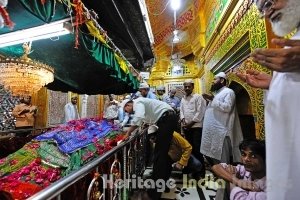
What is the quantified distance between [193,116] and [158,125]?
1545 millimetres

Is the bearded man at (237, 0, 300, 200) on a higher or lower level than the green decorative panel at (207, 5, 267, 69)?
lower

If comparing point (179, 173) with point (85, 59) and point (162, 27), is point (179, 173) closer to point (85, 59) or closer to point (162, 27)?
point (85, 59)

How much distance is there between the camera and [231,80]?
3693mm

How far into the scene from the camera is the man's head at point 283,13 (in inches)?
37.8

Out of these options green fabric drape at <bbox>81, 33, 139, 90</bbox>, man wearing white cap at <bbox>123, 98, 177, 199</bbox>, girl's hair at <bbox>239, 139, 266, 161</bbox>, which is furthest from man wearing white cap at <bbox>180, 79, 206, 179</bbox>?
girl's hair at <bbox>239, 139, 266, 161</bbox>

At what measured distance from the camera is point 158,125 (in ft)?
10.5

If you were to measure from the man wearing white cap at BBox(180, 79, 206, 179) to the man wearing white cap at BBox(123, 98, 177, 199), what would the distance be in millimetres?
1200

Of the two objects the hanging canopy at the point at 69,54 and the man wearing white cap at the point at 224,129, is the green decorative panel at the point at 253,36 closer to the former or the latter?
the man wearing white cap at the point at 224,129

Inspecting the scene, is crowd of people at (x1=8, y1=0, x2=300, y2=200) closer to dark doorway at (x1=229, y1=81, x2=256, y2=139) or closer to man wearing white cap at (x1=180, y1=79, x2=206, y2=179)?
man wearing white cap at (x1=180, y1=79, x2=206, y2=179)

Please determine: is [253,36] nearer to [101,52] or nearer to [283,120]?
[101,52]

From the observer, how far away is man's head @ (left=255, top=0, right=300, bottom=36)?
3.15ft

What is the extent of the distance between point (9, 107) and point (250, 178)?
570cm

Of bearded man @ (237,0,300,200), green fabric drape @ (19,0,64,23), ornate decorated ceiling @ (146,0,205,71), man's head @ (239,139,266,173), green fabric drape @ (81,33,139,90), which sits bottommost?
man's head @ (239,139,266,173)

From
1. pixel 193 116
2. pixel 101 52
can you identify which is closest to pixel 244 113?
pixel 193 116
